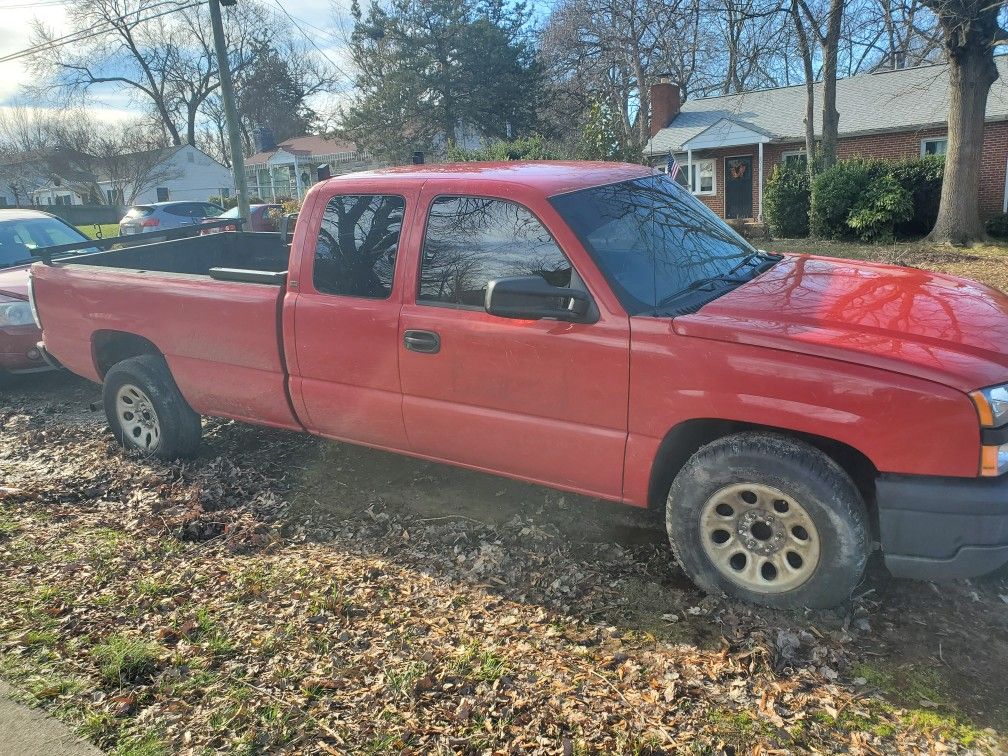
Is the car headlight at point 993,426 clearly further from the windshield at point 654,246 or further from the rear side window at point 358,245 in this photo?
the rear side window at point 358,245

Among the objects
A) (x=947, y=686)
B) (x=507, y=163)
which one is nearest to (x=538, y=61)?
(x=507, y=163)

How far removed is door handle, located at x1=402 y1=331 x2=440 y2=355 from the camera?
3.88 meters

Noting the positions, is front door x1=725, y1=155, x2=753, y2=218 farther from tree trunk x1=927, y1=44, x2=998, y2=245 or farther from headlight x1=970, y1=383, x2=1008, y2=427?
headlight x1=970, y1=383, x2=1008, y2=427

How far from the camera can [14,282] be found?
7.55m

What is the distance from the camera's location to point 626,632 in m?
3.27

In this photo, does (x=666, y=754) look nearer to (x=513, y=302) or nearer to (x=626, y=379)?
(x=626, y=379)

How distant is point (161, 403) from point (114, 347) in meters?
0.74

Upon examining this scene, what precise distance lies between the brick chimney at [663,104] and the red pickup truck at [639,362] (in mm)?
29138

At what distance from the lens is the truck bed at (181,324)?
15.1 ft

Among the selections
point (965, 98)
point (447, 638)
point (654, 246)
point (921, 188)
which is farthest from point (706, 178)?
point (447, 638)

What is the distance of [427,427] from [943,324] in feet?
8.05

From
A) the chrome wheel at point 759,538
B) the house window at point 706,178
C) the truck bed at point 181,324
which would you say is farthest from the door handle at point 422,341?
the house window at point 706,178

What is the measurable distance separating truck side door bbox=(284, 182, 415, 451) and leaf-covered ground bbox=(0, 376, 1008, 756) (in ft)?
2.11

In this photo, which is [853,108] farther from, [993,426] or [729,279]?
[993,426]
